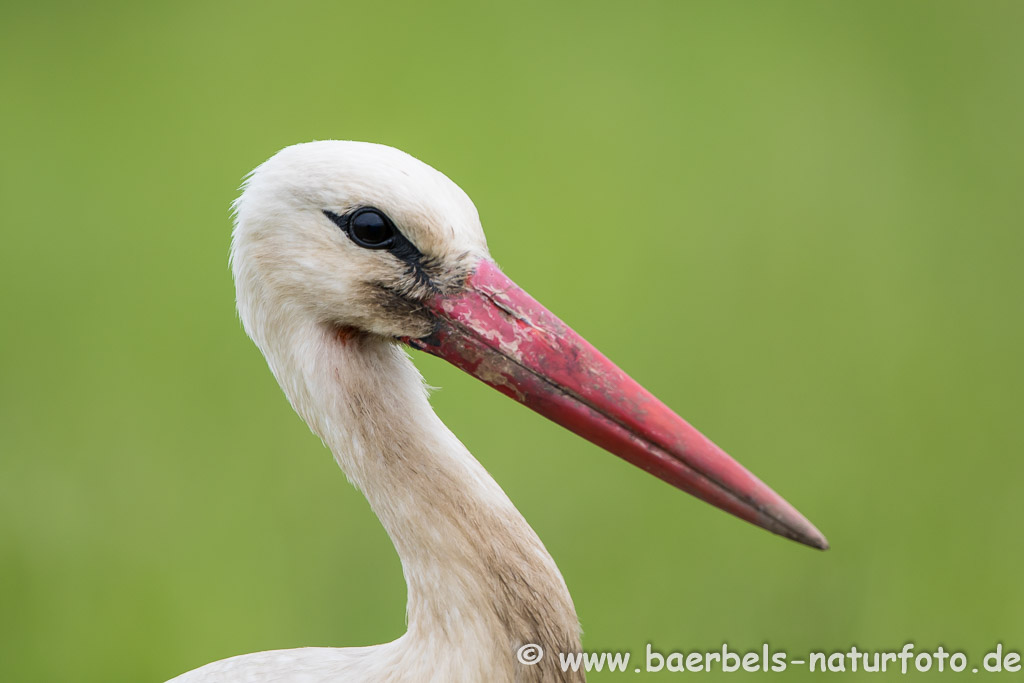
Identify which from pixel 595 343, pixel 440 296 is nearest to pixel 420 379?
pixel 440 296

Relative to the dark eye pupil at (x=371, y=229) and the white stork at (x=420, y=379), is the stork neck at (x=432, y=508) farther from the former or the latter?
the dark eye pupil at (x=371, y=229)

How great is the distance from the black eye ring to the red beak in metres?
0.09

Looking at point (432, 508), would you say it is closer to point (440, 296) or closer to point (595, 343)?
point (440, 296)

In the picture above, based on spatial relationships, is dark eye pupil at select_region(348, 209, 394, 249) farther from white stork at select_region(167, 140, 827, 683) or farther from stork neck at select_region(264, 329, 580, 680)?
stork neck at select_region(264, 329, 580, 680)

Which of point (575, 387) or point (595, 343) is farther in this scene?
point (595, 343)

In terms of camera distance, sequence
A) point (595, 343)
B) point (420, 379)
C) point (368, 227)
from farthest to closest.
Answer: point (595, 343) < point (420, 379) < point (368, 227)

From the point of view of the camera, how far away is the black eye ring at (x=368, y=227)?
3.71 feet

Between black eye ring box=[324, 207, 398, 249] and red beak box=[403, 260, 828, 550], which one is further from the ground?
black eye ring box=[324, 207, 398, 249]

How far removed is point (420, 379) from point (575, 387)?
214 mm

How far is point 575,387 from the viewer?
1.15m

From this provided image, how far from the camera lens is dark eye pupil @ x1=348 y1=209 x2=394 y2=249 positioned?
3.71 feet

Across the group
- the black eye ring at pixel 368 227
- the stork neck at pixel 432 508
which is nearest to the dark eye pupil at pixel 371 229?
the black eye ring at pixel 368 227

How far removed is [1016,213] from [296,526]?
2839 millimetres

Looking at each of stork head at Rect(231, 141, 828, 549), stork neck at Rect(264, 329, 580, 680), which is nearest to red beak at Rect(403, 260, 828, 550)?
stork head at Rect(231, 141, 828, 549)
